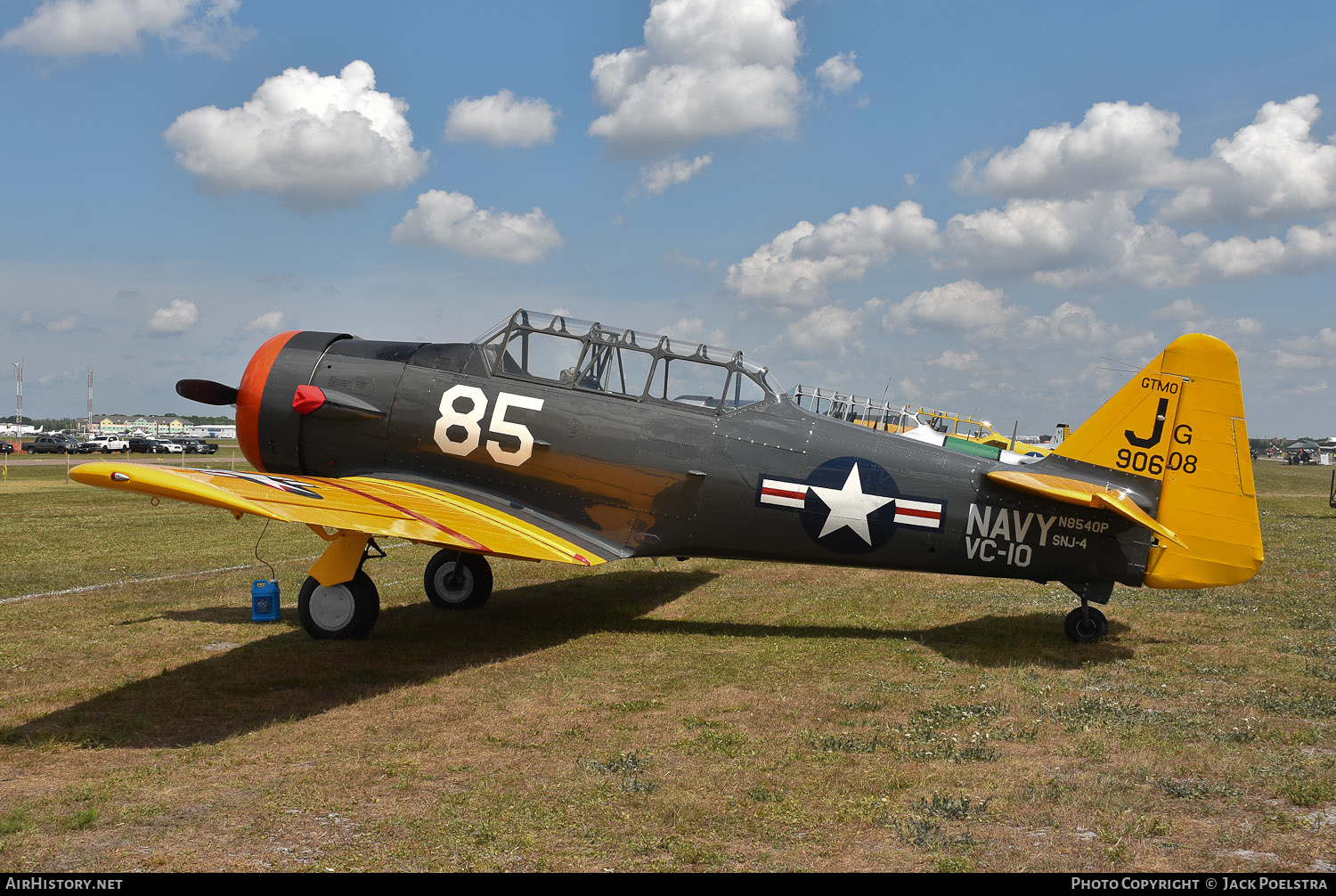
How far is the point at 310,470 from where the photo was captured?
9.15 m

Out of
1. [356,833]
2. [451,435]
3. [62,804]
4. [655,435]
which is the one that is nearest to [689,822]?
[356,833]

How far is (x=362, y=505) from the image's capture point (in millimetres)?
7195

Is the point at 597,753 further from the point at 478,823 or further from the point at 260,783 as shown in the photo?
the point at 260,783

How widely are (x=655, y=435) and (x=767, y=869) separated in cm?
520

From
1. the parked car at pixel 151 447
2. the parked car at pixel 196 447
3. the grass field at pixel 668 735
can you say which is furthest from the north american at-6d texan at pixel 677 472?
the parked car at pixel 151 447

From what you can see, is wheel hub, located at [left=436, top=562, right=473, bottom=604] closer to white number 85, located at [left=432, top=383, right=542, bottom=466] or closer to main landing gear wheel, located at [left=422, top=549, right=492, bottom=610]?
main landing gear wheel, located at [left=422, top=549, right=492, bottom=610]

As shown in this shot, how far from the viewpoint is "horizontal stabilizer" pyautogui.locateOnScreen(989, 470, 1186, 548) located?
7.30 m

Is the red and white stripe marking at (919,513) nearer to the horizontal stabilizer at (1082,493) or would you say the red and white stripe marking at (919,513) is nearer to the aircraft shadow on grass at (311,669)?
the horizontal stabilizer at (1082,493)

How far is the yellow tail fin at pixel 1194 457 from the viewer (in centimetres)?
742

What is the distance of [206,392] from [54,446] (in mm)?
67047

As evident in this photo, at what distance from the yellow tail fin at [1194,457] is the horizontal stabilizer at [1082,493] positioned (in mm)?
216

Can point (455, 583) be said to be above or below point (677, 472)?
below

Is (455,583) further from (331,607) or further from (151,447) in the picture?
(151,447)

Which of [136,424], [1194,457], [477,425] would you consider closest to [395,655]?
[477,425]
